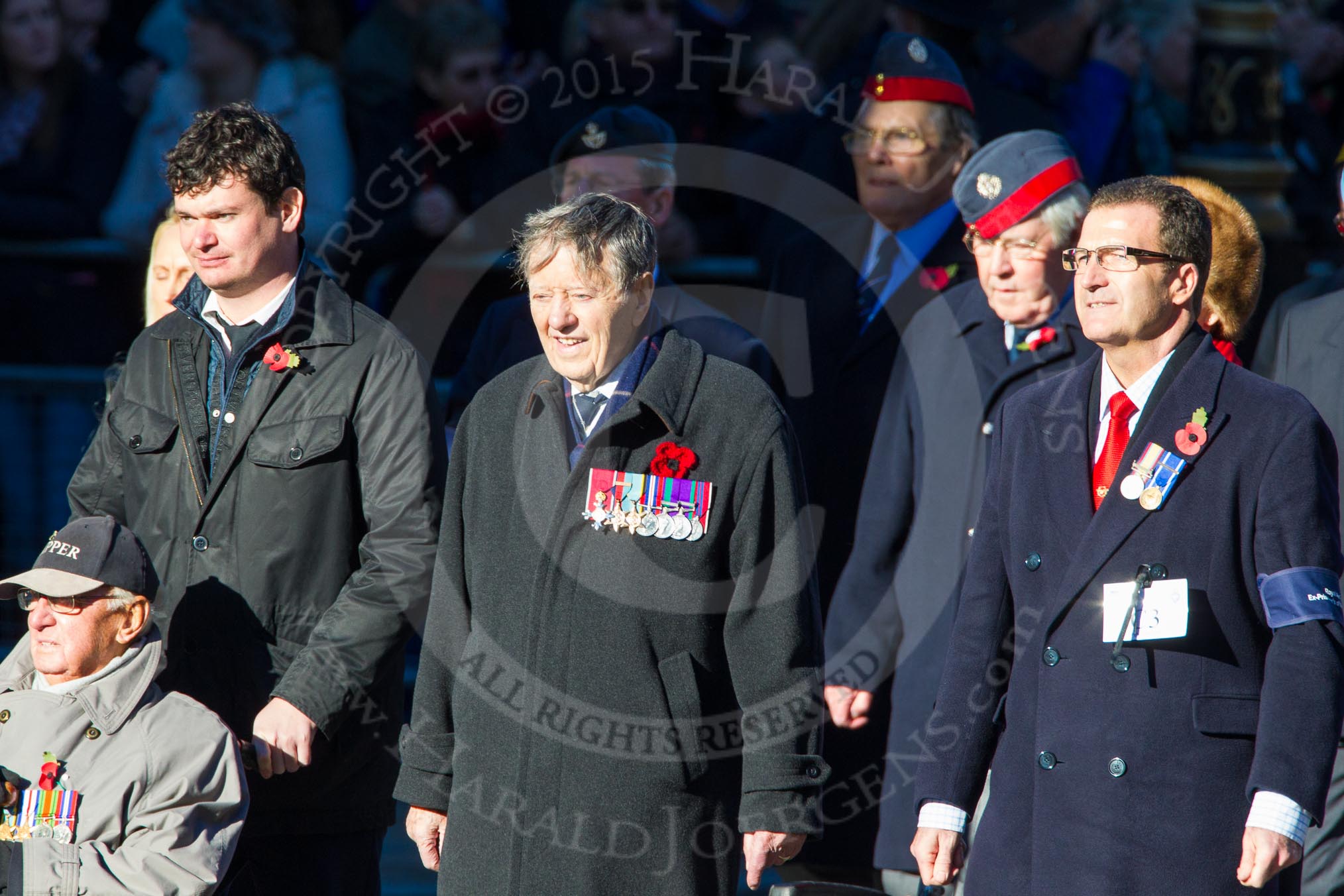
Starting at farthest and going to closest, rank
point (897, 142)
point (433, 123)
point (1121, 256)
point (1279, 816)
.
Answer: point (433, 123) → point (897, 142) → point (1121, 256) → point (1279, 816)

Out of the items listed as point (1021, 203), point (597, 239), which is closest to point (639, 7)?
point (1021, 203)

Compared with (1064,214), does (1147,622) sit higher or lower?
lower

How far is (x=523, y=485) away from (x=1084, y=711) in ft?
4.13

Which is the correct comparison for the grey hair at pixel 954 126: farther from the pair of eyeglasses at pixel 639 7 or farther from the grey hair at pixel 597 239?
the pair of eyeglasses at pixel 639 7

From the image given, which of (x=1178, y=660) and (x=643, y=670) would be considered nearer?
(x=1178, y=660)

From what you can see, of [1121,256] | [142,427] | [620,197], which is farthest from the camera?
[620,197]

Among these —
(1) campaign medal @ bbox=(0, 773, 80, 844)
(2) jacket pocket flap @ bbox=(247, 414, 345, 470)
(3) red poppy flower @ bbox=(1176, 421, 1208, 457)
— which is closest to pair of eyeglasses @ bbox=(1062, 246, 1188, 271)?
(3) red poppy flower @ bbox=(1176, 421, 1208, 457)

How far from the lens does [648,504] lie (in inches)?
145

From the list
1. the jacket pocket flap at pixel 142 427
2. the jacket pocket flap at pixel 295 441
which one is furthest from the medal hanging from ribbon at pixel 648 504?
the jacket pocket flap at pixel 142 427

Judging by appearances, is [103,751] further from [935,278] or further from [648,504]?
[935,278]

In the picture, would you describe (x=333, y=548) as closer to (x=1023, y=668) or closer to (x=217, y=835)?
(x=217, y=835)

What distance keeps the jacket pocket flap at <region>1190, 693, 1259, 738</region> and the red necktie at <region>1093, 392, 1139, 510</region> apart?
45 cm

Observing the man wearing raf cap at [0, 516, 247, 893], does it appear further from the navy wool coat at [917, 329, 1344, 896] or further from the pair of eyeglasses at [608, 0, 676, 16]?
the pair of eyeglasses at [608, 0, 676, 16]

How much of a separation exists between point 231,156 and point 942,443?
198 cm
